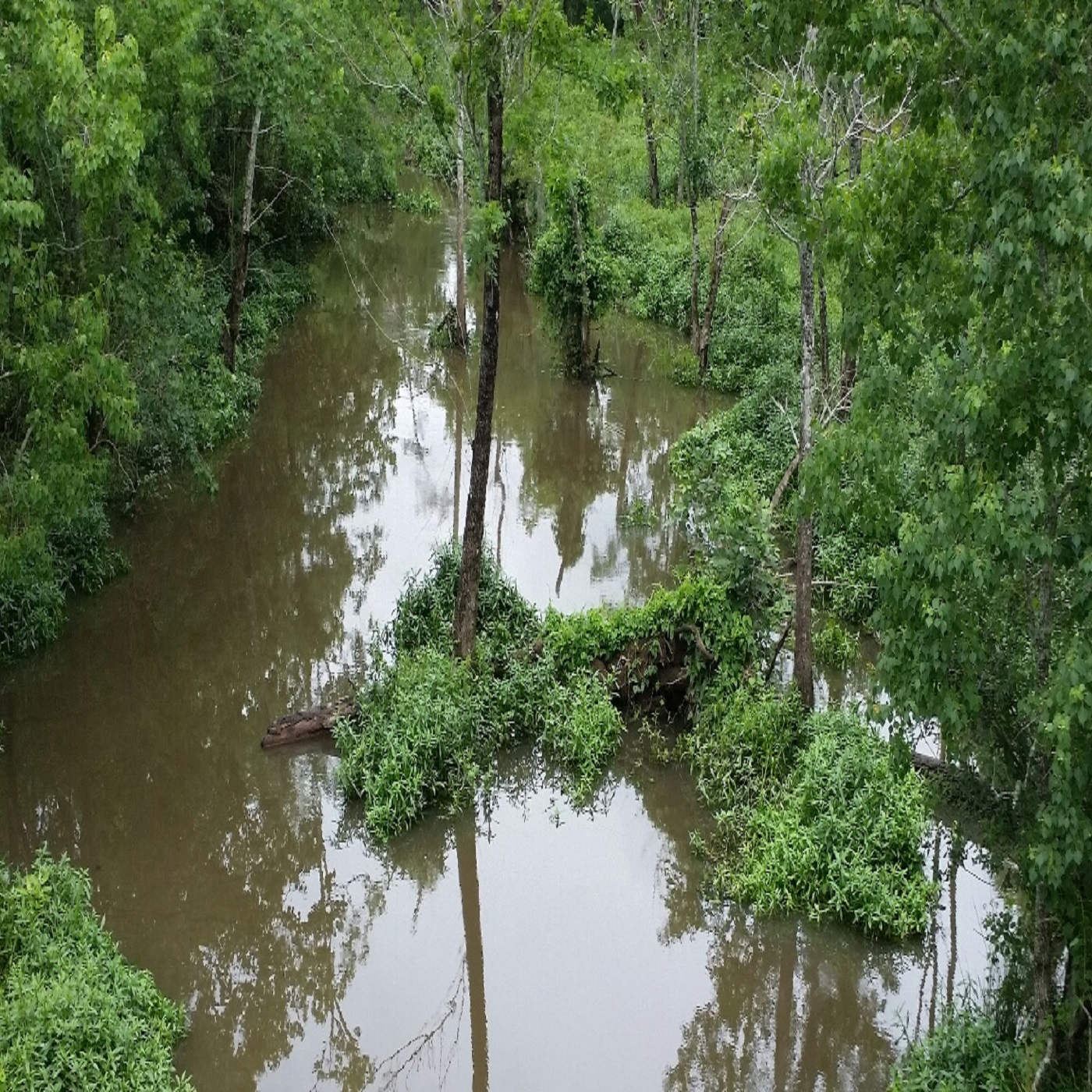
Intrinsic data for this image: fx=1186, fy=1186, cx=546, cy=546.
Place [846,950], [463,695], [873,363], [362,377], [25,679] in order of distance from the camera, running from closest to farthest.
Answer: [873,363], [846,950], [463,695], [25,679], [362,377]

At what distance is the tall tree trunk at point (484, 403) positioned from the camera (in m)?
10.4

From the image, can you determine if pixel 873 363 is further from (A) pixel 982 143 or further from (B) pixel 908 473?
(B) pixel 908 473

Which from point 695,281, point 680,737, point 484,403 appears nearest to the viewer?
point 484,403

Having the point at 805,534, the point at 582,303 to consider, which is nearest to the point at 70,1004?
the point at 805,534

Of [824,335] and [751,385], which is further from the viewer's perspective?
[751,385]

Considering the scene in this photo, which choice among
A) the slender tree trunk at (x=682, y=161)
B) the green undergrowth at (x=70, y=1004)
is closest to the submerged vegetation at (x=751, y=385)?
the slender tree trunk at (x=682, y=161)

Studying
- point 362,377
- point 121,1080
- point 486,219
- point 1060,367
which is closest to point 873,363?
point 1060,367

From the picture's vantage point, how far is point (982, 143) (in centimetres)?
569

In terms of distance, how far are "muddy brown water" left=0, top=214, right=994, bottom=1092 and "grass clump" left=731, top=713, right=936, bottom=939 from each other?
0.21 meters

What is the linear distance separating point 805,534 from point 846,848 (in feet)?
9.42

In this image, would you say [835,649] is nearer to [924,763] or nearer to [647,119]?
[924,763]

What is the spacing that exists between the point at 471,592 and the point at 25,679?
4667 mm

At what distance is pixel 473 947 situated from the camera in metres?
9.30

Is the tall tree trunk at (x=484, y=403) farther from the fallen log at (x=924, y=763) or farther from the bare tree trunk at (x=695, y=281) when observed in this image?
the bare tree trunk at (x=695, y=281)
